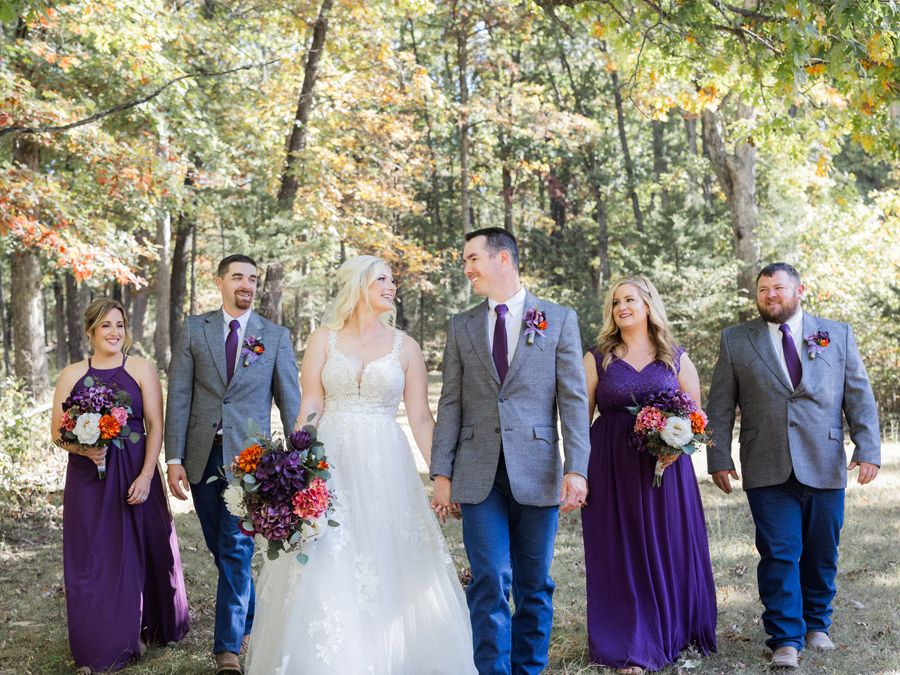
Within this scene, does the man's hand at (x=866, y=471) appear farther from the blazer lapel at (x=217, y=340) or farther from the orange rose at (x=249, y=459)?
the blazer lapel at (x=217, y=340)

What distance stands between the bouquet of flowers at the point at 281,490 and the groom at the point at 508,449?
0.72m

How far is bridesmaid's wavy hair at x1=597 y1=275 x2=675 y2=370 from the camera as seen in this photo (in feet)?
16.3

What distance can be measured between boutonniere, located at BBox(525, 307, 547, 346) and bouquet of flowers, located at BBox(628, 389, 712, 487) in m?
0.91

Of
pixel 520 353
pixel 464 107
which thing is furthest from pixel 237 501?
pixel 464 107

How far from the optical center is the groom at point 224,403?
485cm

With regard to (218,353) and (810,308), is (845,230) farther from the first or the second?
(218,353)

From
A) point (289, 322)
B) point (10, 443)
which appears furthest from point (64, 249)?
point (289, 322)

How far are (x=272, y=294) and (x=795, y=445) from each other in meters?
11.9

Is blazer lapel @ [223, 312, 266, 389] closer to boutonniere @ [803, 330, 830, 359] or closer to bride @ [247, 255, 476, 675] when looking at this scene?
bride @ [247, 255, 476, 675]

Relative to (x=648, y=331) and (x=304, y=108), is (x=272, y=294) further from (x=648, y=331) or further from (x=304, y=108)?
(x=648, y=331)

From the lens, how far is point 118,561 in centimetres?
506

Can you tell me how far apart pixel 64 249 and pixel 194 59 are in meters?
6.92

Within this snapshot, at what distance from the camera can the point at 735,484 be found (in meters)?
10.3

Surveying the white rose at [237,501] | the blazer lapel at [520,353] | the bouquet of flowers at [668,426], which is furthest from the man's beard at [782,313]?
the white rose at [237,501]
